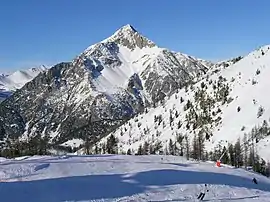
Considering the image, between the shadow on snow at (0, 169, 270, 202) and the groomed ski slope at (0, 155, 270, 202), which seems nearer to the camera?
the shadow on snow at (0, 169, 270, 202)

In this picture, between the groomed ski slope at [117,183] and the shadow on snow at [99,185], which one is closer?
the shadow on snow at [99,185]

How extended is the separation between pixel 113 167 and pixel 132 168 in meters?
2.44

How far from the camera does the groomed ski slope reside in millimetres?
46113

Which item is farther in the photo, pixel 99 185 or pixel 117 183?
pixel 117 183

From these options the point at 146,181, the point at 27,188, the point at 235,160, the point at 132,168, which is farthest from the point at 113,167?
the point at 235,160

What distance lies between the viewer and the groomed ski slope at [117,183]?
46.1 m

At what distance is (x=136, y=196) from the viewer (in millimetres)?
46344

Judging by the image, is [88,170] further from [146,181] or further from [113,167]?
[146,181]

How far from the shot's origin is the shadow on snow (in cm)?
4547

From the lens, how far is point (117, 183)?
51719mm

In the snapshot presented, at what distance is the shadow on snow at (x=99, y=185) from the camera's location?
4547cm

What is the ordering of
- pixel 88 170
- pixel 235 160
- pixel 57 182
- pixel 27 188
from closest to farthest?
pixel 27 188
pixel 57 182
pixel 88 170
pixel 235 160

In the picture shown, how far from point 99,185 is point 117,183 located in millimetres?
2185

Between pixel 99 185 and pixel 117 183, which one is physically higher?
pixel 117 183
